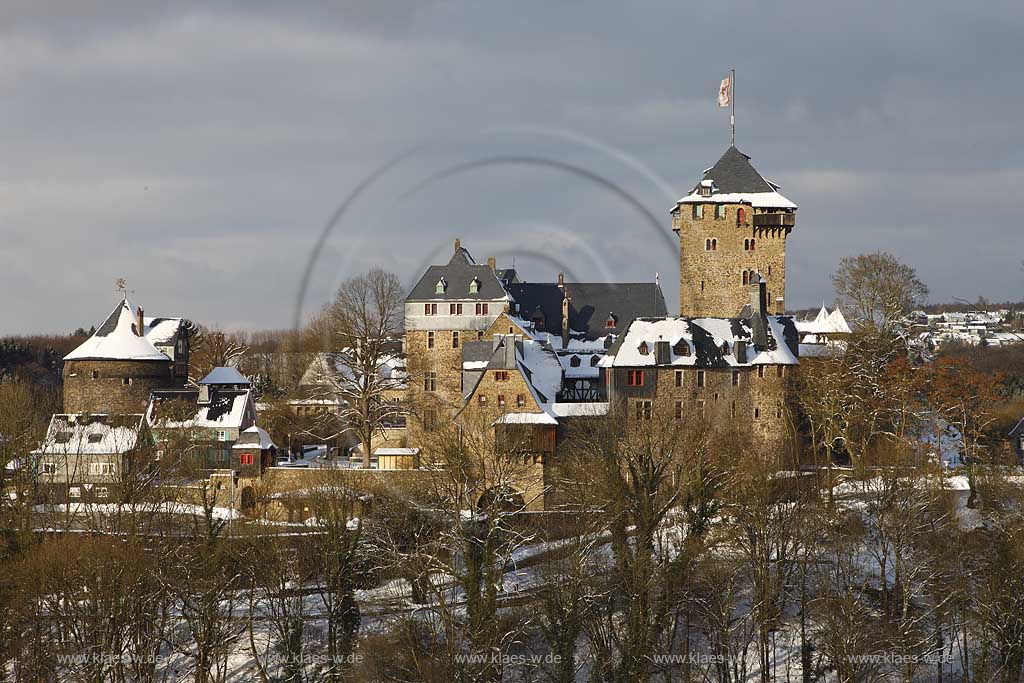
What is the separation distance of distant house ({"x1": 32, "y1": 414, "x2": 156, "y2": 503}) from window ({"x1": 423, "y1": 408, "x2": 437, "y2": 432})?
14.1 meters

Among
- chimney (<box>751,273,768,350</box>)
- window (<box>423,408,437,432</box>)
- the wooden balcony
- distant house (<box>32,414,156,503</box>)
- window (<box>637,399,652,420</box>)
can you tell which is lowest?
distant house (<box>32,414,156,503</box>)

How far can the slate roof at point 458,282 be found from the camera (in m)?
78.1

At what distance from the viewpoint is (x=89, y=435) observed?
6556cm

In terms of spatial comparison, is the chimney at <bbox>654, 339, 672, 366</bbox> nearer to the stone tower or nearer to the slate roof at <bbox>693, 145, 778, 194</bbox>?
the slate roof at <bbox>693, 145, 778, 194</bbox>

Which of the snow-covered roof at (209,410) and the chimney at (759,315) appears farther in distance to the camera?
the snow-covered roof at (209,410)

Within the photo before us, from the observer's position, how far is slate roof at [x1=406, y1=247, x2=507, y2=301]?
78.1m

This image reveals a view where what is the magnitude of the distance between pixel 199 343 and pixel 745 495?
227 ft

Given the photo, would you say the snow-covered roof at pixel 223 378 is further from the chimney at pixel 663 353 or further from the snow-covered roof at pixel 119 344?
the chimney at pixel 663 353

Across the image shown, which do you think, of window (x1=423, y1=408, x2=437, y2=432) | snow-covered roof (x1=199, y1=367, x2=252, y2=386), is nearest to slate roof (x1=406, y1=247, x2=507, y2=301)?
window (x1=423, y1=408, x2=437, y2=432)

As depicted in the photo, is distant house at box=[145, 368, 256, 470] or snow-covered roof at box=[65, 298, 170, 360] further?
snow-covered roof at box=[65, 298, 170, 360]

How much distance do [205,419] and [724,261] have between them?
3087cm

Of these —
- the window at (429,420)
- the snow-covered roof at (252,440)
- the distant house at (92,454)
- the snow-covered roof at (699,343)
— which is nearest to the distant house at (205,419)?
the snow-covered roof at (252,440)

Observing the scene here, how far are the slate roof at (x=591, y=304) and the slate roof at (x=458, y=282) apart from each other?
5.03 meters

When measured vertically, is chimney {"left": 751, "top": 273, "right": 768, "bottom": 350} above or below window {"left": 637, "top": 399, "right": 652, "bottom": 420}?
above
